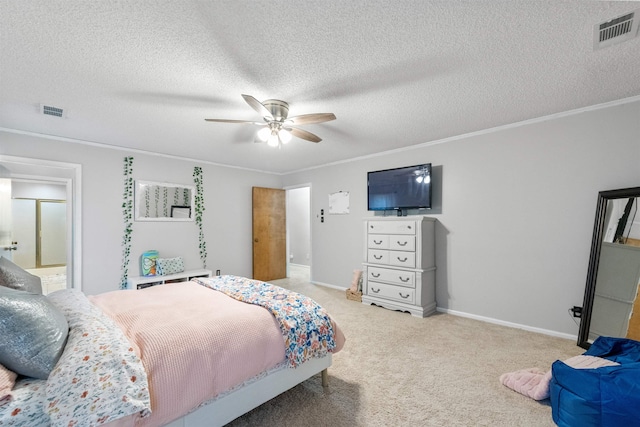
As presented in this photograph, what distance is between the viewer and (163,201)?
4.48 meters

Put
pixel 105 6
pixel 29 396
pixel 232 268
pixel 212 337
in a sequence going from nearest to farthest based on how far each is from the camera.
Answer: pixel 29 396
pixel 105 6
pixel 212 337
pixel 232 268

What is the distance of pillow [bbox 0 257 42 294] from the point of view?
1.66 m

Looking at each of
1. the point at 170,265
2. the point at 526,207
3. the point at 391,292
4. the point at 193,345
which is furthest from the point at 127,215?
the point at 526,207

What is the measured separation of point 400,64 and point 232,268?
4.57 meters

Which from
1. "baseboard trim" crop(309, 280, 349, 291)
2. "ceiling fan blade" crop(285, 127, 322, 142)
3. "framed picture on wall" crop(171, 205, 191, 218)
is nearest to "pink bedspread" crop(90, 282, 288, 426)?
"ceiling fan blade" crop(285, 127, 322, 142)

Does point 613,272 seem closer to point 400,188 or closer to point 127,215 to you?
point 400,188

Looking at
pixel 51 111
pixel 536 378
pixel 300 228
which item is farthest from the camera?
pixel 300 228

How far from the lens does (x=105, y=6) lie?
56.5 inches

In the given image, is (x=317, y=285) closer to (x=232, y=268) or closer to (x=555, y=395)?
(x=232, y=268)

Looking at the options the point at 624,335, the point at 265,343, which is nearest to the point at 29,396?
A: the point at 265,343

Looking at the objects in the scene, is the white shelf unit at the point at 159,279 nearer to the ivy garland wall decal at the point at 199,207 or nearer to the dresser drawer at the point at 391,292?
the ivy garland wall decal at the point at 199,207

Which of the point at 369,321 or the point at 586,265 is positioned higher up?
the point at 586,265

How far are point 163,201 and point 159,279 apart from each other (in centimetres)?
126

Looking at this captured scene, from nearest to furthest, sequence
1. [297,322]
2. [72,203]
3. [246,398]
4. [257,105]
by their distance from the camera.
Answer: [246,398] → [297,322] → [257,105] → [72,203]
